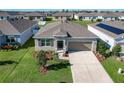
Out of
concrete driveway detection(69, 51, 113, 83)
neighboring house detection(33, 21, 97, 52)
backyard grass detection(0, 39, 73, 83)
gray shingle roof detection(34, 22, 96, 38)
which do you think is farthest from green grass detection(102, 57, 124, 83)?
gray shingle roof detection(34, 22, 96, 38)

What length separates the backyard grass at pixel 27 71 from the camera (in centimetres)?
1652

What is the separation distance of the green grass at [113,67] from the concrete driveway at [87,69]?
53 centimetres

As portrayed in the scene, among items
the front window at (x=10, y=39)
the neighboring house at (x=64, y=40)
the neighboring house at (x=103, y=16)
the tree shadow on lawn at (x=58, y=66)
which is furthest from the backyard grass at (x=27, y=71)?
the neighboring house at (x=103, y=16)

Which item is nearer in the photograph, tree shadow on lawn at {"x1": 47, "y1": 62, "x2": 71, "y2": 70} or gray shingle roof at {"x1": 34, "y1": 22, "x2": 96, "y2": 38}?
tree shadow on lawn at {"x1": 47, "y1": 62, "x2": 71, "y2": 70}

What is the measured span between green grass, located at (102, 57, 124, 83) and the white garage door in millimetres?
4713

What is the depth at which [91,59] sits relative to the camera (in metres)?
23.3

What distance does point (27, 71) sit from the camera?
61.1 ft

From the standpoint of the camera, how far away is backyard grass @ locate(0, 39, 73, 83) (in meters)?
16.5

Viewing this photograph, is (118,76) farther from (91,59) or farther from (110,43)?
(110,43)

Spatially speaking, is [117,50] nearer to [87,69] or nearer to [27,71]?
[87,69]

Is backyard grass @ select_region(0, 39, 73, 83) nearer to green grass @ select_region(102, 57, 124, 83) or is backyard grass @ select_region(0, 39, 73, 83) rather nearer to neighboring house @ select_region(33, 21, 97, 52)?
neighboring house @ select_region(33, 21, 97, 52)

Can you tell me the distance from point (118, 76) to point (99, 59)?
5791 millimetres
